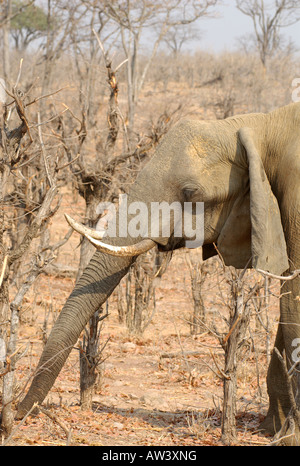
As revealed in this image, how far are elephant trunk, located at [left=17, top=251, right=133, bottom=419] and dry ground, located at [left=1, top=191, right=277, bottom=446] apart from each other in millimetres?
209

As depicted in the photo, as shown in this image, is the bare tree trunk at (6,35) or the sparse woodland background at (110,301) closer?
the sparse woodland background at (110,301)

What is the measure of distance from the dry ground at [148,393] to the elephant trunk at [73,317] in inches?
8.2

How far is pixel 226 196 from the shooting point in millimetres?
4629

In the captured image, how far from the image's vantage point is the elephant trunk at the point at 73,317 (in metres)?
4.43

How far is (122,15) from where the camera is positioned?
20.9m

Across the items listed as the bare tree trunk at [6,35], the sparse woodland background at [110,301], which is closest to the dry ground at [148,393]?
the sparse woodland background at [110,301]

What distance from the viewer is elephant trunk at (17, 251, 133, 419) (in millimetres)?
4426

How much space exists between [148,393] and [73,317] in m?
2.19

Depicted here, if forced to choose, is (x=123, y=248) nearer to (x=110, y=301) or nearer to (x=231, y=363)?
(x=231, y=363)

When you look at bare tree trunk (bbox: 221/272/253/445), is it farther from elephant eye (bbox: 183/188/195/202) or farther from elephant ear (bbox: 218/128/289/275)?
elephant eye (bbox: 183/188/195/202)

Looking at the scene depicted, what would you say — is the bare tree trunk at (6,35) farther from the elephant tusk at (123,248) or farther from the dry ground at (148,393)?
the elephant tusk at (123,248)

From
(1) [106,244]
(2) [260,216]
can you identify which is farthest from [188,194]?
(1) [106,244]

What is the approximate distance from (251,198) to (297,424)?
153cm
